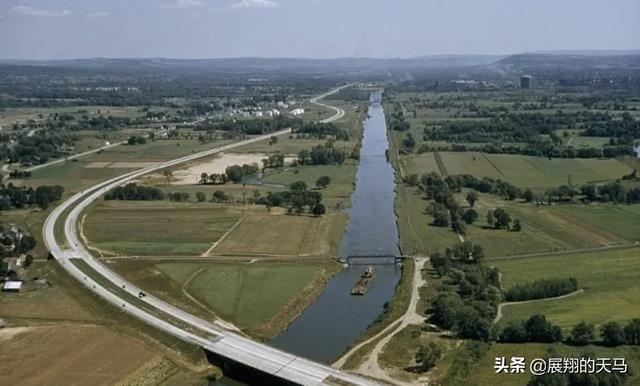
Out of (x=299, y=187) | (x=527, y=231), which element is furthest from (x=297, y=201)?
(x=527, y=231)

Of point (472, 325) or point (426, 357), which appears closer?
point (426, 357)

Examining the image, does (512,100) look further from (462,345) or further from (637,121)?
(462,345)

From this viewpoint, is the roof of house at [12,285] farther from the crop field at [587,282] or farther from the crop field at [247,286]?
the crop field at [587,282]

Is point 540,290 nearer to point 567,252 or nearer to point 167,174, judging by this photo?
point 567,252

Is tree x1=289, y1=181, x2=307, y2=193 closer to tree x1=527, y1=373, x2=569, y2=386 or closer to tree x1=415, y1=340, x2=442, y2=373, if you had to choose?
tree x1=415, y1=340, x2=442, y2=373

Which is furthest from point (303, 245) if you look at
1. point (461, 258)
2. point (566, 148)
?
point (566, 148)

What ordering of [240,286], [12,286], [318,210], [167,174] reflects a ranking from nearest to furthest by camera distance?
[12,286] → [240,286] → [318,210] → [167,174]

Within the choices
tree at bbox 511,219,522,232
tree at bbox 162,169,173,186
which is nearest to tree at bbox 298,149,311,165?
tree at bbox 162,169,173,186

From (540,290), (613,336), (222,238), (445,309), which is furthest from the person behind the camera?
(222,238)
